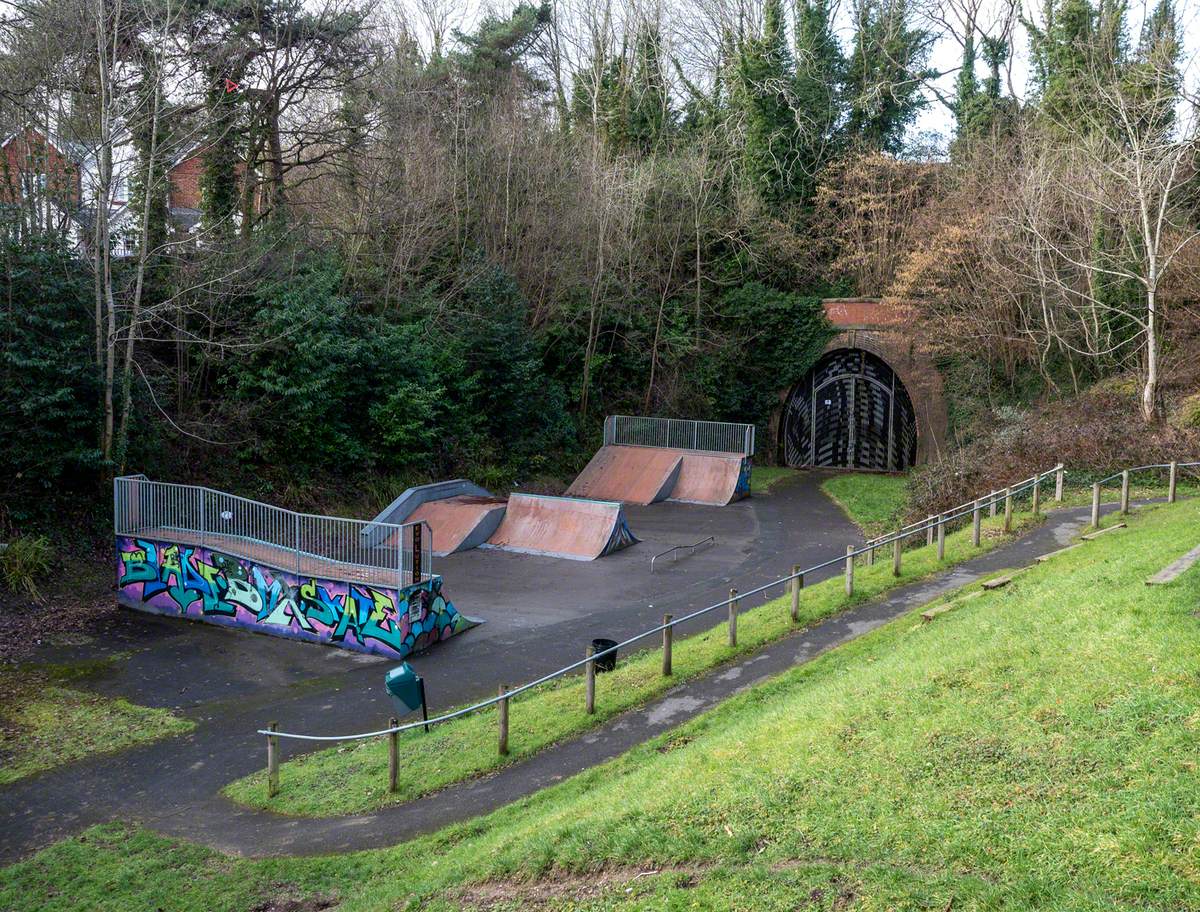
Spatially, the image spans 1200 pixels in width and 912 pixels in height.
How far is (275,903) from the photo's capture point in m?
7.59

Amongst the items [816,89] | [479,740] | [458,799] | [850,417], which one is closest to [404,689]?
[479,740]

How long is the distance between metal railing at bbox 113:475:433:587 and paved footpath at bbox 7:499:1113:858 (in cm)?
521

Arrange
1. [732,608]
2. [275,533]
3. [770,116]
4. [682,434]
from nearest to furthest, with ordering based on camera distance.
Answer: [732,608]
[275,533]
[682,434]
[770,116]

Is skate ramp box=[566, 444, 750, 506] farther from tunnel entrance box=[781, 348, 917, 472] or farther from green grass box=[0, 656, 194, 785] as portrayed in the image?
green grass box=[0, 656, 194, 785]

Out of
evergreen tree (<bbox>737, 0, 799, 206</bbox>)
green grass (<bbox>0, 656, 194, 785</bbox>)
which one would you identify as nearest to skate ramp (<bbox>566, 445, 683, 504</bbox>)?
evergreen tree (<bbox>737, 0, 799, 206</bbox>)

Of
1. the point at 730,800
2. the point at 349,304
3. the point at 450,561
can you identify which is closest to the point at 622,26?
the point at 349,304

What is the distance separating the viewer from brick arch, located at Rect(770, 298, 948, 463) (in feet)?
113

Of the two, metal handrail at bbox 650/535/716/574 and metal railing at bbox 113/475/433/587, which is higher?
metal railing at bbox 113/475/433/587

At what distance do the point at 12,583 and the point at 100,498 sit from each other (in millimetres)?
3335

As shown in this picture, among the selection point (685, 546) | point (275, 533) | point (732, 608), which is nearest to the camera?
point (732, 608)

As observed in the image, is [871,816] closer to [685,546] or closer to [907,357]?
[685,546]

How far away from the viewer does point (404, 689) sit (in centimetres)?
1123

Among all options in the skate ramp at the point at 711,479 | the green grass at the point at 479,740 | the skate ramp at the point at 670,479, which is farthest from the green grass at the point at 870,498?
the green grass at the point at 479,740

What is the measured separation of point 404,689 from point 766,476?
25200mm
